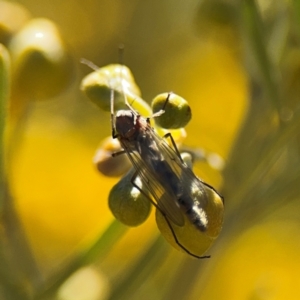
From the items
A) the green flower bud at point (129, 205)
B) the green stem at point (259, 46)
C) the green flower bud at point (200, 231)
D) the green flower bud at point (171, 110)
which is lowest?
the green flower bud at point (129, 205)

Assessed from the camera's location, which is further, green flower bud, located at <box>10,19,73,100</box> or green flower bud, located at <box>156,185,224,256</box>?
green flower bud, located at <box>10,19,73,100</box>

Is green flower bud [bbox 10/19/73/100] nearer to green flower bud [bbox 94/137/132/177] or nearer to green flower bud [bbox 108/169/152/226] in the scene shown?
green flower bud [bbox 94/137/132/177]

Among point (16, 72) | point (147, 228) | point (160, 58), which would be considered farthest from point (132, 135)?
point (160, 58)

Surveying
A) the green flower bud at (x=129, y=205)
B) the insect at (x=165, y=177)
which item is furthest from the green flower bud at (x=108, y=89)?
the green flower bud at (x=129, y=205)

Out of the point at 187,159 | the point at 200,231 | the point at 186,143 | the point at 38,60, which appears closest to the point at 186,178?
the point at 187,159

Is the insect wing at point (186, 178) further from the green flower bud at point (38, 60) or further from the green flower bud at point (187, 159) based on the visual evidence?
the green flower bud at point (38, 60)

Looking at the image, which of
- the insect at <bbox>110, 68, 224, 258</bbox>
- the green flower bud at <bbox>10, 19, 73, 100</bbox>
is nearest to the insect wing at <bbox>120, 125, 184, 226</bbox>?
the insect at <bbox>110, 68, 224, 258</bbox>

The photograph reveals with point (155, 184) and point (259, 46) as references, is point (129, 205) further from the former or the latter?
point (259, 46)

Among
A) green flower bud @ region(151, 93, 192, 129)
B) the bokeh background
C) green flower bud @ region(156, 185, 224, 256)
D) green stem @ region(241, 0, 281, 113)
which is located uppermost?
green stem @ region(241, 0, 281, 113)
